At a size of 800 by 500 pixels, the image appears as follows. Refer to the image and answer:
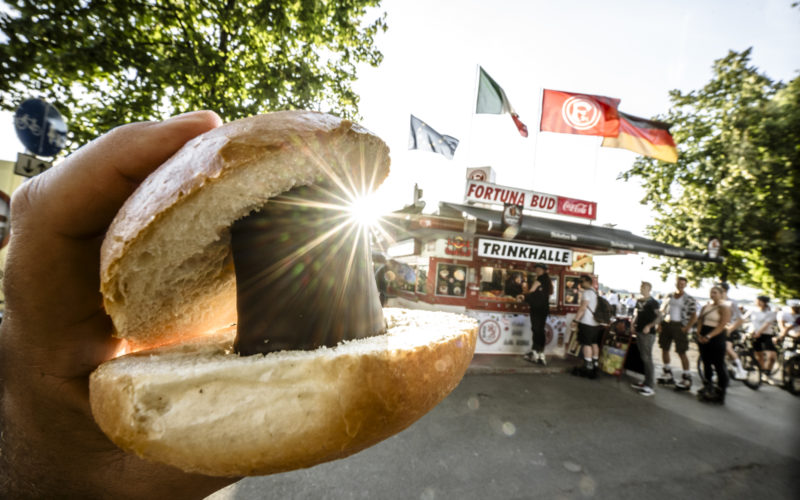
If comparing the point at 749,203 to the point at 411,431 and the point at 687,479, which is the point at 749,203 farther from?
the point at 411,431

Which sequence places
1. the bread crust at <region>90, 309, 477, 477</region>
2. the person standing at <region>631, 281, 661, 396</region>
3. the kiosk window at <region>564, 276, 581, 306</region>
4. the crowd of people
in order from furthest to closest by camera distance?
the kiosk window at <region>564, 276, 581, 306</region>
the person standing at <region>631, 281, 661, 396</region>
the crowd of people
the bread crust at <region>90, 309, 477, 477</region>

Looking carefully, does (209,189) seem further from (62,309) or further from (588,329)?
(588,329)

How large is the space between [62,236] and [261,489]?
3246 millimetres

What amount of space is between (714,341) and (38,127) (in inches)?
491

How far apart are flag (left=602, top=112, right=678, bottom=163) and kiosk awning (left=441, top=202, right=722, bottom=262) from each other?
11.0ft

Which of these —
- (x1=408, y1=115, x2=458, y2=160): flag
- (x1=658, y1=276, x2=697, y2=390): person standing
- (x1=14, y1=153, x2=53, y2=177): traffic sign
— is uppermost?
(x1=408, y1=115, x2=458, y2=160): flag

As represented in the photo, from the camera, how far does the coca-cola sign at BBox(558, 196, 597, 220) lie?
1052cm

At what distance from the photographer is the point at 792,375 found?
9.27 m

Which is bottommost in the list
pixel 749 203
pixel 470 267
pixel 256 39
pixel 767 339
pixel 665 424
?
pixel 665 424

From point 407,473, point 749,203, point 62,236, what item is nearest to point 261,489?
point 407,473

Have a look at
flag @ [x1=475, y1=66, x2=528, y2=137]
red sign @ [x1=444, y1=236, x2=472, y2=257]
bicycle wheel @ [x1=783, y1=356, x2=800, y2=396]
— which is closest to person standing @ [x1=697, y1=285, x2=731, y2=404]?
bicycle wheel @ [x1=783, y1=356, x2=800, y2=396]

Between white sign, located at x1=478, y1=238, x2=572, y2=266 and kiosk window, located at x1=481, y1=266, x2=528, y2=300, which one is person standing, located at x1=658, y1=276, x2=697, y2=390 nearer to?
white sign, located at x1=478, y1=238, x2=572, y2=266

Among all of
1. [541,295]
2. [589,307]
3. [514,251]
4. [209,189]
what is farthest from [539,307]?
[209,189]

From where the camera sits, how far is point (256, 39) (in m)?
8.29
